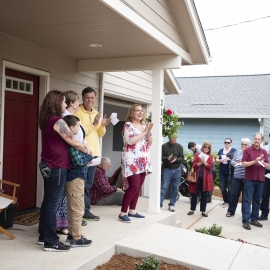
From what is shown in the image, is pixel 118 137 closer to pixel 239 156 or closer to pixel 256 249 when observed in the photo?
pixel 239 156

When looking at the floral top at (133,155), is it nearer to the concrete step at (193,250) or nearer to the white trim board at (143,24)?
the concrete step at (193,250)

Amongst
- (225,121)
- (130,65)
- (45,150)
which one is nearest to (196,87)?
(225,121)

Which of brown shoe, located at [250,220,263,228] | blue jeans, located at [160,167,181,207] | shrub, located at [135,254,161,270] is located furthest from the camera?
blue jeans, located at [160,167,181,207]

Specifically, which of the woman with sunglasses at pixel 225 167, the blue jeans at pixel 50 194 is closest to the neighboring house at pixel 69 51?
the blue jeans at pixel 50 194

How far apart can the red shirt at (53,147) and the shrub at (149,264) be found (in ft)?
4.07

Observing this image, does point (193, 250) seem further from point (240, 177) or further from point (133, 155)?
point (240, 177)

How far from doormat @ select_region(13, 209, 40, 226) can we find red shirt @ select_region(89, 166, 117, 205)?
1071mm

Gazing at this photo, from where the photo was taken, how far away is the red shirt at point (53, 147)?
141 inches

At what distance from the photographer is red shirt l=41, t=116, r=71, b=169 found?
3594 mm

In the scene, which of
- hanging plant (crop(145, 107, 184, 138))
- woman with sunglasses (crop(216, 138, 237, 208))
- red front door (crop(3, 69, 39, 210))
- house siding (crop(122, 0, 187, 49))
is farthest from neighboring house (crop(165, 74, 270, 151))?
red front door (crop(3, 69, 39, 210))

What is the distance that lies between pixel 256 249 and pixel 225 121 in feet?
38.2

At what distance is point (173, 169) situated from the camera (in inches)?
296

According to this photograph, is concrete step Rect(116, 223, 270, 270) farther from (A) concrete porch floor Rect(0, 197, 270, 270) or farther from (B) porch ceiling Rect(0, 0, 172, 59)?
(B) porch ceiling Rect(0, 0, 172, 59)

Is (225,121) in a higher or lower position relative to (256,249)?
higher
